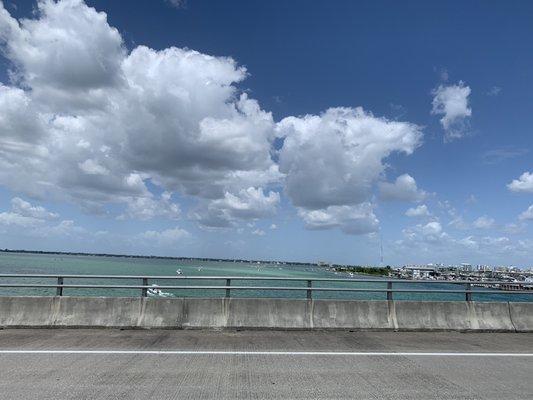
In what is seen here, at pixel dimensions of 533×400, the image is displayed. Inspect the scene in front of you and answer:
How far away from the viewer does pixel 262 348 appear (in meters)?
9.63

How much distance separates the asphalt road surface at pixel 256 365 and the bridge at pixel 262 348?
3 centimetres

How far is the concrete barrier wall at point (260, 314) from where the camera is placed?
467 inches

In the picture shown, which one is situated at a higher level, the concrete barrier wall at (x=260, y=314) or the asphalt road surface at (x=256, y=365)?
the concrete barrier wall at (x=260, y=314)

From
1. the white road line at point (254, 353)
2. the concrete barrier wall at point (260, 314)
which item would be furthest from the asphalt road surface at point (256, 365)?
the concrete barrier wall at point (260, 314)

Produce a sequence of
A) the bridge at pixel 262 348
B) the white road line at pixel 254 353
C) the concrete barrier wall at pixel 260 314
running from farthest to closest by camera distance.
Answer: the concrete barrier wall at pixel 260 314 < the white road line at pixel 254 353 < the bridge at pixel 262 348

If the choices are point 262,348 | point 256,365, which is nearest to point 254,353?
point 262,348

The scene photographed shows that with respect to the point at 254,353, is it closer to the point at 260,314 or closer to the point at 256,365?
the point at 256,365

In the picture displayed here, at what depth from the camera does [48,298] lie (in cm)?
1200

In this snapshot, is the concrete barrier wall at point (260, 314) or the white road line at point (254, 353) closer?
the white road line at point (254, 353)

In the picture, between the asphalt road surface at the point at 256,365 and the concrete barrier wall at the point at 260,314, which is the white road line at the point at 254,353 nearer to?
the asphalt road surface at the point at 256,365

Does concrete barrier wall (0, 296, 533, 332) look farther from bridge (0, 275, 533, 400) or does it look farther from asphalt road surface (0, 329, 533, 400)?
asphalt road surface (0, 329, 533, 400)

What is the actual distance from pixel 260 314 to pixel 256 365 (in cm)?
424

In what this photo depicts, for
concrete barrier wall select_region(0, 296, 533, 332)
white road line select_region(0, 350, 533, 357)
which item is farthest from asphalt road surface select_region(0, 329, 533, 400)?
concrete barrier wall select_region(0, 296, 533, 332)

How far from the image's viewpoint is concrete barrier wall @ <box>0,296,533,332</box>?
11.9 m
